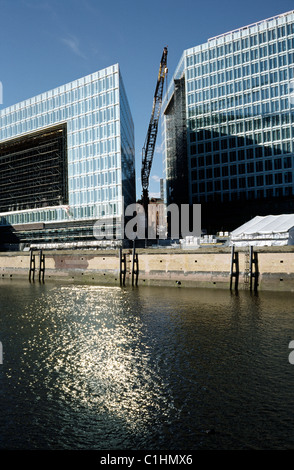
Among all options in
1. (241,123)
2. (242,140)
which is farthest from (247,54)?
(242,140)

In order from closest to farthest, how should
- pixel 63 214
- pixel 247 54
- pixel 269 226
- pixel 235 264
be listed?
pixel 235 264
pixel 269 226
pixel 63 214
pixel 247 54

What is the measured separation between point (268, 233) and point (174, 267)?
11459 millimetres

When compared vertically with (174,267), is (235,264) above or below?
above

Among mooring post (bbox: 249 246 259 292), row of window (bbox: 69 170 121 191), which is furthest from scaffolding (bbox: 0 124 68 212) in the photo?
mooring post (bbox: 249 246 259 292)

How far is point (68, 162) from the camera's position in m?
83.2

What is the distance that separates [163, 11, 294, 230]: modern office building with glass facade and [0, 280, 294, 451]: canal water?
196 feet

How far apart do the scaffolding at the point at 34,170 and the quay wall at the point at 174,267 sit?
3417cm

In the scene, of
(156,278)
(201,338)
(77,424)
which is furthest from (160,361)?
(156,278)

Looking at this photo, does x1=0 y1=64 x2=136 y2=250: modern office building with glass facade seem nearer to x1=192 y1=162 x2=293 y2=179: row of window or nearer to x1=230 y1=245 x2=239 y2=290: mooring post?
x1=192 y1=162 x2=293 y2=179: row of window

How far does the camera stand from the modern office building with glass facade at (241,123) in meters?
→ 79.1

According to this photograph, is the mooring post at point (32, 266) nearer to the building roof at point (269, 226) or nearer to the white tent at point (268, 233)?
the white tent at point (268, 233)

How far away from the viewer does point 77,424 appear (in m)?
10.5

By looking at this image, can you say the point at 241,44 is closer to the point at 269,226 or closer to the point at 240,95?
the point at 240,95
